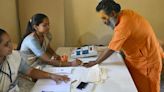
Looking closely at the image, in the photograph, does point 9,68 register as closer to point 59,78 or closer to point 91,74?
point 59,78

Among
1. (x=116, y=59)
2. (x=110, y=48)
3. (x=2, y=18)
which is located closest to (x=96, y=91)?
(x=110, y=48)

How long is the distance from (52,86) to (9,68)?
0.33 m

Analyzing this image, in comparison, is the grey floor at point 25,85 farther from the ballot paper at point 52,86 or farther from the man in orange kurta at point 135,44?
the man in orange kurta at point 135,44

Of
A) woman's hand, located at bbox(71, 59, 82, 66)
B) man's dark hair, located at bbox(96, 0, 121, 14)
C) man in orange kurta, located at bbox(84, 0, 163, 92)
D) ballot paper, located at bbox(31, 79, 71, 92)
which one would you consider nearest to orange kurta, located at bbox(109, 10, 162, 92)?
man in orange kurta, located at bbox(84, 0, 163, 92)

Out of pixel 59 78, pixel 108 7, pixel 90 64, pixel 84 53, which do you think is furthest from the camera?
pixel 84 53

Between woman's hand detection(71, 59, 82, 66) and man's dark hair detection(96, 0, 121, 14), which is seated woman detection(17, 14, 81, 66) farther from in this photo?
man's dark hair detection(96, 0, 121, 14)

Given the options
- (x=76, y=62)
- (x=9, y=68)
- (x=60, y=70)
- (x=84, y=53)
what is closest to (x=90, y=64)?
(x=76, y=62)

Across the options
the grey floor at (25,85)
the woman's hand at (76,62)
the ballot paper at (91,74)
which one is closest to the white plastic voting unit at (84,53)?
the woman's hand at (76,62)

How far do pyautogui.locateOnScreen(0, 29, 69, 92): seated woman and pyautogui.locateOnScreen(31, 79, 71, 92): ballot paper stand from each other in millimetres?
49

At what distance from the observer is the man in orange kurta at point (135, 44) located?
226 centimetres

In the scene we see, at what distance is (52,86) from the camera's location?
1.97 metres

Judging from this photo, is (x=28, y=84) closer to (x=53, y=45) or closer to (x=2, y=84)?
(x=2, y=84)

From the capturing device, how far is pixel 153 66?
250 cm

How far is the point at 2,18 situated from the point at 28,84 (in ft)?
3.44
